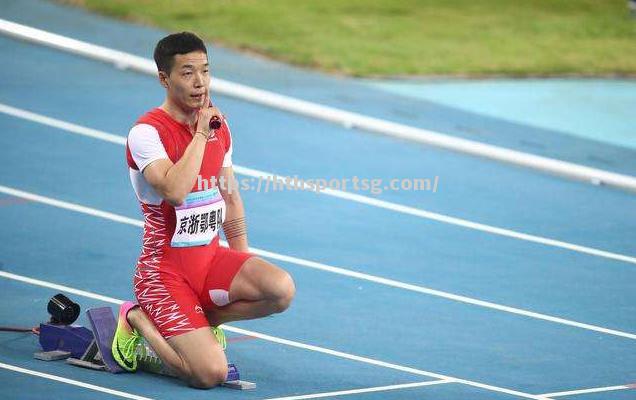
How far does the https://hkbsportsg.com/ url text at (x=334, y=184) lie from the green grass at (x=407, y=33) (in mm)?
3564

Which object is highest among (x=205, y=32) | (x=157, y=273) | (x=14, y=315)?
(x=205, y=32)

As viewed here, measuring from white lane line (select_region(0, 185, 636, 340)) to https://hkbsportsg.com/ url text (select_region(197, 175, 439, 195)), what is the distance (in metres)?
1.26

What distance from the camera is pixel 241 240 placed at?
675 cm

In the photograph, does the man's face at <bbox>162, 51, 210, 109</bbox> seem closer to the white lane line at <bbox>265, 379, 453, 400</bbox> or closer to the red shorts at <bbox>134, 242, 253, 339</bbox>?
the red shorts at <bbox>134, 242, 253, 339</bbox>

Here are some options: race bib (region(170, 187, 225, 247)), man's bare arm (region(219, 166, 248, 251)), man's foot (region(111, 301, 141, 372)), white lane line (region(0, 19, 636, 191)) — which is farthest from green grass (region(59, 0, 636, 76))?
man's foot (region(111, 301, 141, 372))

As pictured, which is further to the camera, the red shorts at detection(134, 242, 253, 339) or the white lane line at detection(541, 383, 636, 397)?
the white lane line at detection(541, 383, 636, 397)

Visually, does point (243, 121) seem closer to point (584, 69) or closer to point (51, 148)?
point (51, 148)

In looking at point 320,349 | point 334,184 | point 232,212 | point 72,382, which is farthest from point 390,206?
point 72,382

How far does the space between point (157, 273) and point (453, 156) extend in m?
5.50

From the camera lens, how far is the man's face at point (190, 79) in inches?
250

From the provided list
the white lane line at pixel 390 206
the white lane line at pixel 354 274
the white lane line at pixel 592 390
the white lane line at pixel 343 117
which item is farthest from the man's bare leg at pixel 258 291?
the white lane line at pixel 343 117

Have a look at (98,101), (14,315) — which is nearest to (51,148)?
(98,101)

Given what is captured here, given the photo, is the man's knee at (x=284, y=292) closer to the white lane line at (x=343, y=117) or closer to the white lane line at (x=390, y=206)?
the white lane line at (x=390, y=206)

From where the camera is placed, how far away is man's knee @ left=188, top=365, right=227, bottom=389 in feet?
20.3
